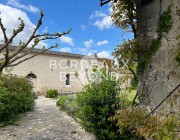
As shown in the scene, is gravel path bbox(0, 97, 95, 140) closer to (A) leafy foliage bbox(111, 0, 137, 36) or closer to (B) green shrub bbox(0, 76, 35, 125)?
(B) green shrub bbox(0, 76, 35, 125)

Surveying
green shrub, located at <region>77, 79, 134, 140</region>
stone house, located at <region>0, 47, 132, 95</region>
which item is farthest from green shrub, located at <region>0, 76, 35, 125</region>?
stone house, located at <region>0, 47, 132, 95</region>

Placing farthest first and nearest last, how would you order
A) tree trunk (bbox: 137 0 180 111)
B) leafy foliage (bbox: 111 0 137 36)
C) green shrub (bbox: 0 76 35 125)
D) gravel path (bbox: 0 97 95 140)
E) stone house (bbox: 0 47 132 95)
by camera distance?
stone house (bbox: 0 47 132 95), green shrub (bbox: 0 76 35 125), gravel path (bbox: 0 97 95 140), leafy foliage (bbox: 111 0 137 36), tree trunk (bbox: 137 0 180 111)

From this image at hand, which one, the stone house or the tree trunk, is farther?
the stone house

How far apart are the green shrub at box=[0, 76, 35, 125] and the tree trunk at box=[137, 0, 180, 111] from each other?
7.46 m

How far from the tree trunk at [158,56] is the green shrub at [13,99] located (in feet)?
24.5

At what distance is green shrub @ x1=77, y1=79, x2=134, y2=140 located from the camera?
6.08 meters

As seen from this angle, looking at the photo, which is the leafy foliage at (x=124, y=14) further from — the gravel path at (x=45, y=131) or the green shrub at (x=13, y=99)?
the green shrub at (x=13, y=99)

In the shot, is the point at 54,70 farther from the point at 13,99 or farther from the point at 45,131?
the point at 45,131

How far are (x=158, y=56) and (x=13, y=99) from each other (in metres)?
9.64

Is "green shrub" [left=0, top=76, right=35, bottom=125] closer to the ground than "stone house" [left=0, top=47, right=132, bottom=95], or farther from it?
closer to the ground

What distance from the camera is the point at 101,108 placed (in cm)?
630

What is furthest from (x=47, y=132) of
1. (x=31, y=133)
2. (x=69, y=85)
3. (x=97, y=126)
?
(x=69, y=85)

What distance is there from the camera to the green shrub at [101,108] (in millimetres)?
6078

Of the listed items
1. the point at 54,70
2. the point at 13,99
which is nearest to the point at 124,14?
the point at 13,99
